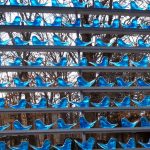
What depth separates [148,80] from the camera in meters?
11.6

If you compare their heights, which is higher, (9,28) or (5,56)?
(9,28)

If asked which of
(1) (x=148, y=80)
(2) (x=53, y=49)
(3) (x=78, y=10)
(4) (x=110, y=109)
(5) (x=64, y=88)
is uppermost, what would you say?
(3) (x=78, y=10)

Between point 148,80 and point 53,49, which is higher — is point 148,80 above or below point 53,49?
below

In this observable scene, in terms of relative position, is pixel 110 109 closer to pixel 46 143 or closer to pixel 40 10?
pixel 46 143

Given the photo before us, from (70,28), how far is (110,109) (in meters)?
1.18

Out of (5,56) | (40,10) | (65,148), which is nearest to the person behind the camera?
(65,148)

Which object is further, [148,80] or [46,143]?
[148,80]

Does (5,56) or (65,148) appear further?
(5,56)

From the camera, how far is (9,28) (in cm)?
476

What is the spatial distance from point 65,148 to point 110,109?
0.77 m

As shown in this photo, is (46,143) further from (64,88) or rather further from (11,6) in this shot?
(11,6)

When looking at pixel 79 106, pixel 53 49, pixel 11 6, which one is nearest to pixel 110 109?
pixel 79 106

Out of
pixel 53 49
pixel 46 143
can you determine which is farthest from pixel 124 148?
pixel 53 49

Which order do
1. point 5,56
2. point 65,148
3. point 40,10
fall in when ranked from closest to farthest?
point 65,148 → point 40,10 → point 5,56
